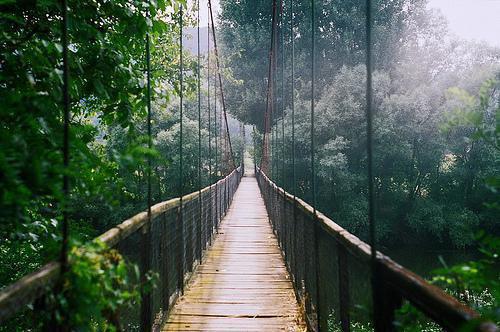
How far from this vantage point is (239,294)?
3.17 metres

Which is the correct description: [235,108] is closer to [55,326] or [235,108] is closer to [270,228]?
[270,228]

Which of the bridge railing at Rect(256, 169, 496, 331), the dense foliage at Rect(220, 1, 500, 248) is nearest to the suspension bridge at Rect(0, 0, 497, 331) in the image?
the bridge railing at Rect(256, 169, 496, 331)

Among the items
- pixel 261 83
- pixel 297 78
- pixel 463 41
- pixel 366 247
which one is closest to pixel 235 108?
pixel 261 83

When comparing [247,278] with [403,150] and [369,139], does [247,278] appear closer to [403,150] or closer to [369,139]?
[369,139]

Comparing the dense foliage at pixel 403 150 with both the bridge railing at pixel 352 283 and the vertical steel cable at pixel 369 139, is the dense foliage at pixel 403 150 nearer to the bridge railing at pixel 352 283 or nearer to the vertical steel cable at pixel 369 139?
the bridge railing at pixel 352 283

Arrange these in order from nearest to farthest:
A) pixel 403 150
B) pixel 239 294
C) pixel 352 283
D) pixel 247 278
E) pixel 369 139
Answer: pixel 369 139, pixel 352 283, pixel 239 294, pixel 247 278, pixel 403 150

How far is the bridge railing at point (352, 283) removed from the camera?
0.82 m

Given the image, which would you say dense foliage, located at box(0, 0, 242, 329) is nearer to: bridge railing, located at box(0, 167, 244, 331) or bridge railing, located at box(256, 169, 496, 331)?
bridge railing, located at box(0, 167, 244, 331)

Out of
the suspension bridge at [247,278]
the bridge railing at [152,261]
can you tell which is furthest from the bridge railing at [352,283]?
the bridge railing at [152,261]

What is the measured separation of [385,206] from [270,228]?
13667mm

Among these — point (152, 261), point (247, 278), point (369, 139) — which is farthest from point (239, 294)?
point (369, 139)

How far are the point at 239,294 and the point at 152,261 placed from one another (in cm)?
121

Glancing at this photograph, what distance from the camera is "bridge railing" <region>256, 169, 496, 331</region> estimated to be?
82 cm

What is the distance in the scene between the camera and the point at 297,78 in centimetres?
2358
